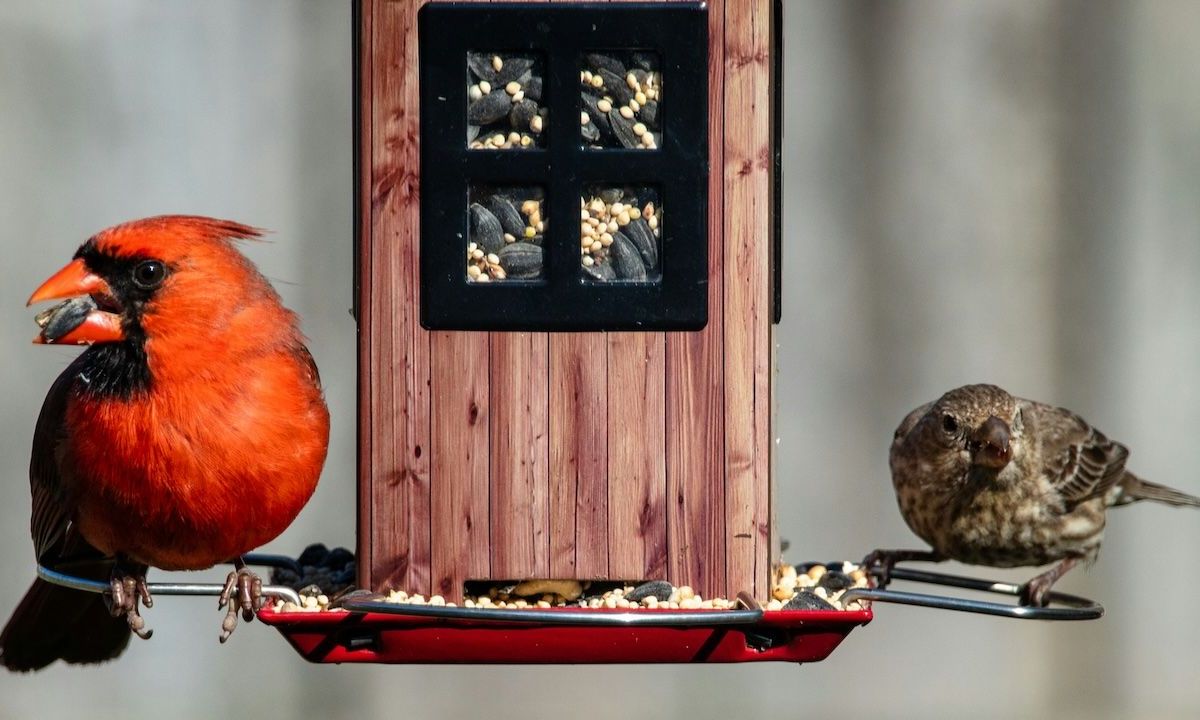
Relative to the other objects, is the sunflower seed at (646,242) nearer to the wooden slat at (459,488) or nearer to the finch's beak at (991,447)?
the wooden slat at (459,488)

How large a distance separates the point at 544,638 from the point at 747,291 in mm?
1011

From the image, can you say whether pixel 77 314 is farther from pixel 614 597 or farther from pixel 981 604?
pixel 981 604

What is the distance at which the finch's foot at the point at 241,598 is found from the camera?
4.02 metres

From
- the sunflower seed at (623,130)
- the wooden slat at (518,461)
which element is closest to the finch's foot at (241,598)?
the wooden slat at (518,461)

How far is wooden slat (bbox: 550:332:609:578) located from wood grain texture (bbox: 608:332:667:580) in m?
0.02

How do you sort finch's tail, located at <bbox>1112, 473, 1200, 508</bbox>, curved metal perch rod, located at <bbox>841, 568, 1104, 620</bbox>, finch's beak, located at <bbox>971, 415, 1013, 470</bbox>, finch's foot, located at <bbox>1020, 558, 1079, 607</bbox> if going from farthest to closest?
finch's tail, located at <bbox>1112, 473, 1200, 508</bbox> → finch's beak, located at <bbox>971, 415, 1013, 470</bbox> → finch's foot, located at <bbox>1020, 558, 1079, 607</bbox> → curved metal perch rod, located at <bbox>841, 568, 1104, 620</bbox>

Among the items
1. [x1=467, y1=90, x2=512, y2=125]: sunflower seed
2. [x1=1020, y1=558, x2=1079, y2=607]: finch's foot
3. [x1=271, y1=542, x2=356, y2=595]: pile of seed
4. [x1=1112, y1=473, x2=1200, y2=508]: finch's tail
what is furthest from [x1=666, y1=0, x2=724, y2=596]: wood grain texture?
[x1=1112, y1=473, x2=1200, y2=508]: finch's tail

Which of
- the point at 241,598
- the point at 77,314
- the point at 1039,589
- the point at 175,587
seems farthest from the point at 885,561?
the point at 77,314

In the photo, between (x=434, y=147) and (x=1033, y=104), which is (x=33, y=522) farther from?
(x=1033, y=104)

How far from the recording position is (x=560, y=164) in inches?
157

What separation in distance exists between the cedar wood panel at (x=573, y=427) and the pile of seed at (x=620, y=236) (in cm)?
14

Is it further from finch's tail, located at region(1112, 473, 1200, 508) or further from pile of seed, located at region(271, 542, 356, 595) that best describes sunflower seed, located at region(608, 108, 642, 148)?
finch's tail, located at region(1112, 473, 1200, 508)

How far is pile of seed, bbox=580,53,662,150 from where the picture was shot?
13.2 feet

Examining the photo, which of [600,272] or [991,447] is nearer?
[600,272]
